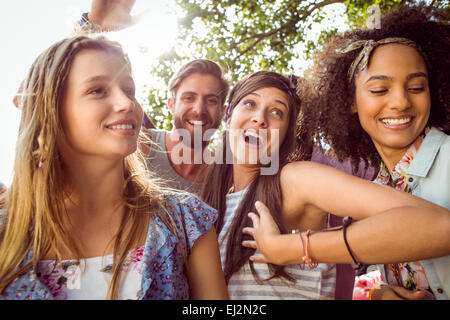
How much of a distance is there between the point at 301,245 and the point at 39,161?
1.05m

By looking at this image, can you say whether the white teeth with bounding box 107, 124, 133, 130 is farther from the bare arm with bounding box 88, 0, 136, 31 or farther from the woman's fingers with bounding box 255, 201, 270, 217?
the bare arm with bounding box 88, 0, 136, 31

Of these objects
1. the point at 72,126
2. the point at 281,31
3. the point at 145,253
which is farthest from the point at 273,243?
the point at 281,31

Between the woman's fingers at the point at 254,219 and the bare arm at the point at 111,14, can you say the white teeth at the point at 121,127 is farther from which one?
the bare arm at the point at 111,14

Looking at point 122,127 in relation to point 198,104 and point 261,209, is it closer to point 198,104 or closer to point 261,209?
point 261,209

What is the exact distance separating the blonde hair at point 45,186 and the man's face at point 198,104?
126 centimetres

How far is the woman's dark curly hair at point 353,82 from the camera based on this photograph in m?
1.99

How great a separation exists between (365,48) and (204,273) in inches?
54.2

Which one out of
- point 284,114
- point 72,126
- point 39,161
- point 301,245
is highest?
point 284,114

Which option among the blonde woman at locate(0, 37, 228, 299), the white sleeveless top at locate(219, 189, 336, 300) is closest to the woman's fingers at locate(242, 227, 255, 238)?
the white sleeveless top at locate(219, 189, 336, 300)

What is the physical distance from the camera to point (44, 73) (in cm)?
140

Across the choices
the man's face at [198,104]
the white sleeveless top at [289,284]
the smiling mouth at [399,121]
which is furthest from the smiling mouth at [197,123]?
the smiling mouth at [399,121]

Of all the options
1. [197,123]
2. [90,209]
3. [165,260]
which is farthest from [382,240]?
[197,123]

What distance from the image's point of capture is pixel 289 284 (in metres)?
1.78
